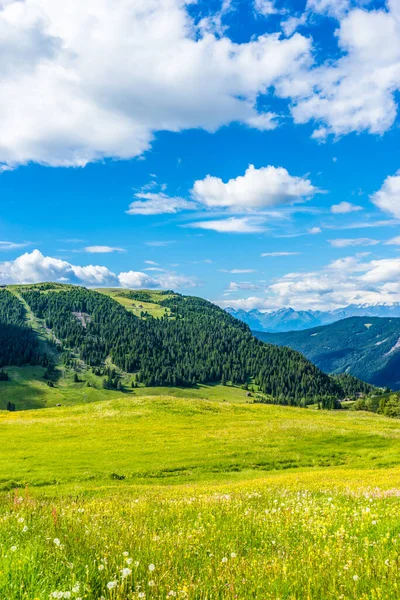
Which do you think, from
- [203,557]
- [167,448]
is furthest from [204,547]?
[167,448]

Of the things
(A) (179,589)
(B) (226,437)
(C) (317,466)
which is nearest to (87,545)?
(A) (179,589)

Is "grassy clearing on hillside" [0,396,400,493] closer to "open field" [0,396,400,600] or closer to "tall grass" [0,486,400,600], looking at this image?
"open field" [0,396,400,600]

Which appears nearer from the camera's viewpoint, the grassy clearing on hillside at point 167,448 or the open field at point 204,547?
the open field at point 204,547

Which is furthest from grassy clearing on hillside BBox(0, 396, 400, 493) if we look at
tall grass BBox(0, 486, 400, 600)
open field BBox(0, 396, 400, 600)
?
tall grass BBox(0, 486, 400, 600)

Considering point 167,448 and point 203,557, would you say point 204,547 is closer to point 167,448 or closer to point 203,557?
point 203,557

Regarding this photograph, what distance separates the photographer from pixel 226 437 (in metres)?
47.1

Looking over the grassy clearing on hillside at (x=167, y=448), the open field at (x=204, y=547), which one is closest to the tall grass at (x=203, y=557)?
the open field at (x=204, y=547)

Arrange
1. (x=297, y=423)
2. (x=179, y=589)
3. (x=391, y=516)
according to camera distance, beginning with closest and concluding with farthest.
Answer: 1. (x=179, y=589)
2. (x=391, y=516)
3. (x=297, y=423)

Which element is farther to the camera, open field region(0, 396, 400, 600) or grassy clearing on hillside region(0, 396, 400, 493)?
grassy clearing on hillside region(0, 396, 400, 493)

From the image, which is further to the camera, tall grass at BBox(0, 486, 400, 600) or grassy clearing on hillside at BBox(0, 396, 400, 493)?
grassy clearing on hillside at BBox(0, 396, 400, 493)

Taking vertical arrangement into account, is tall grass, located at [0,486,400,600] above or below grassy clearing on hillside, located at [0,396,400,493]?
above

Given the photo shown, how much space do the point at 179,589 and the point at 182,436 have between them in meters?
45.5

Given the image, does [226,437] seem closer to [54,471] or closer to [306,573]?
[54,471]

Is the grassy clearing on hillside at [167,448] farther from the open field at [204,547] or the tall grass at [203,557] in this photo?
the tall grass at [203,557]
